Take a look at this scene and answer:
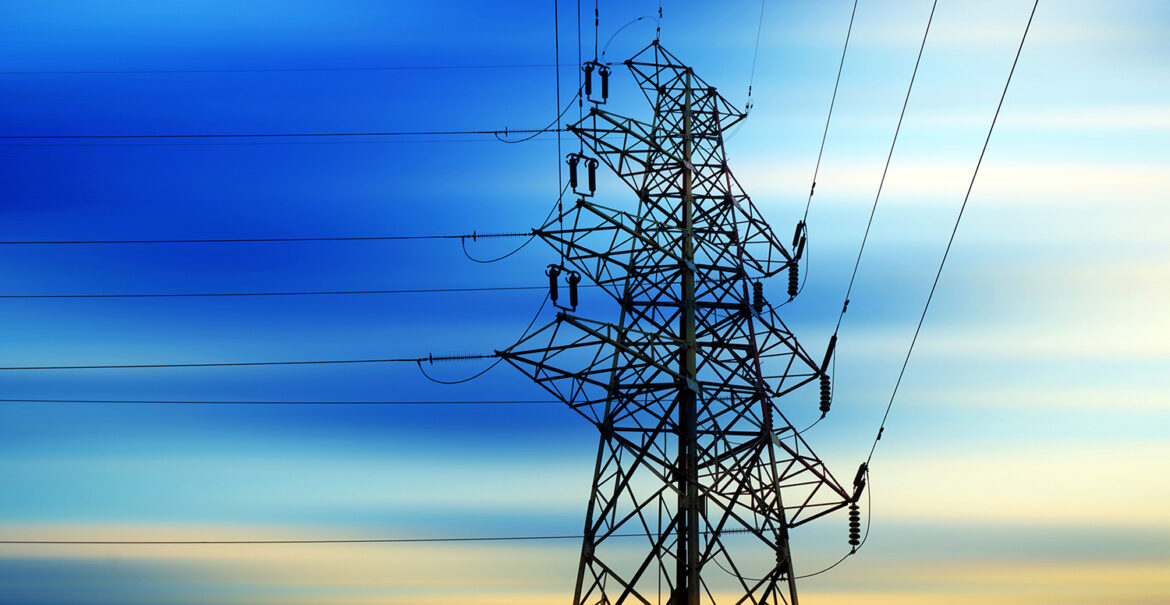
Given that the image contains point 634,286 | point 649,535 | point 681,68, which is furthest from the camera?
point 681,68

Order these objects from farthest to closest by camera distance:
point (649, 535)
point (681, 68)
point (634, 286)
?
point (681, 68) < point (634, 286) < point (649, 535)

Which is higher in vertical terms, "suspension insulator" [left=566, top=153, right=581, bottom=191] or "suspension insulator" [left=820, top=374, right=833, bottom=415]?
"suspension insulator" [left=566, top=153, right=581, bottom=191]

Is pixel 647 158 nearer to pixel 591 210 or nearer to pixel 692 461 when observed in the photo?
pixel 591 210

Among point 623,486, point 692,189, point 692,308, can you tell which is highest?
point 692,189

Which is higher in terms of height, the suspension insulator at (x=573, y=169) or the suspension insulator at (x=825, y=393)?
the suspension insulator at (x=573, y=169)

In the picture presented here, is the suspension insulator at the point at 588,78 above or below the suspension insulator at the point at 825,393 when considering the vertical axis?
above

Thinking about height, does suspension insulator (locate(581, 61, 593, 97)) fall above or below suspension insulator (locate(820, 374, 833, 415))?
above

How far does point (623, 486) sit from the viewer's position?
105ft

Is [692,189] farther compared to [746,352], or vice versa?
[692,189]

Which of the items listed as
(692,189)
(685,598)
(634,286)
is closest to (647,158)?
(692,189)

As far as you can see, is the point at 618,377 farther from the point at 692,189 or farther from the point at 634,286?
the point at 692,189

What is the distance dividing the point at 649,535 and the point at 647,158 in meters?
9.52

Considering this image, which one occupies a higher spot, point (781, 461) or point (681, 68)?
point (681, 68)

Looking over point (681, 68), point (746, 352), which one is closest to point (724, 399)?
point (746, 352)
